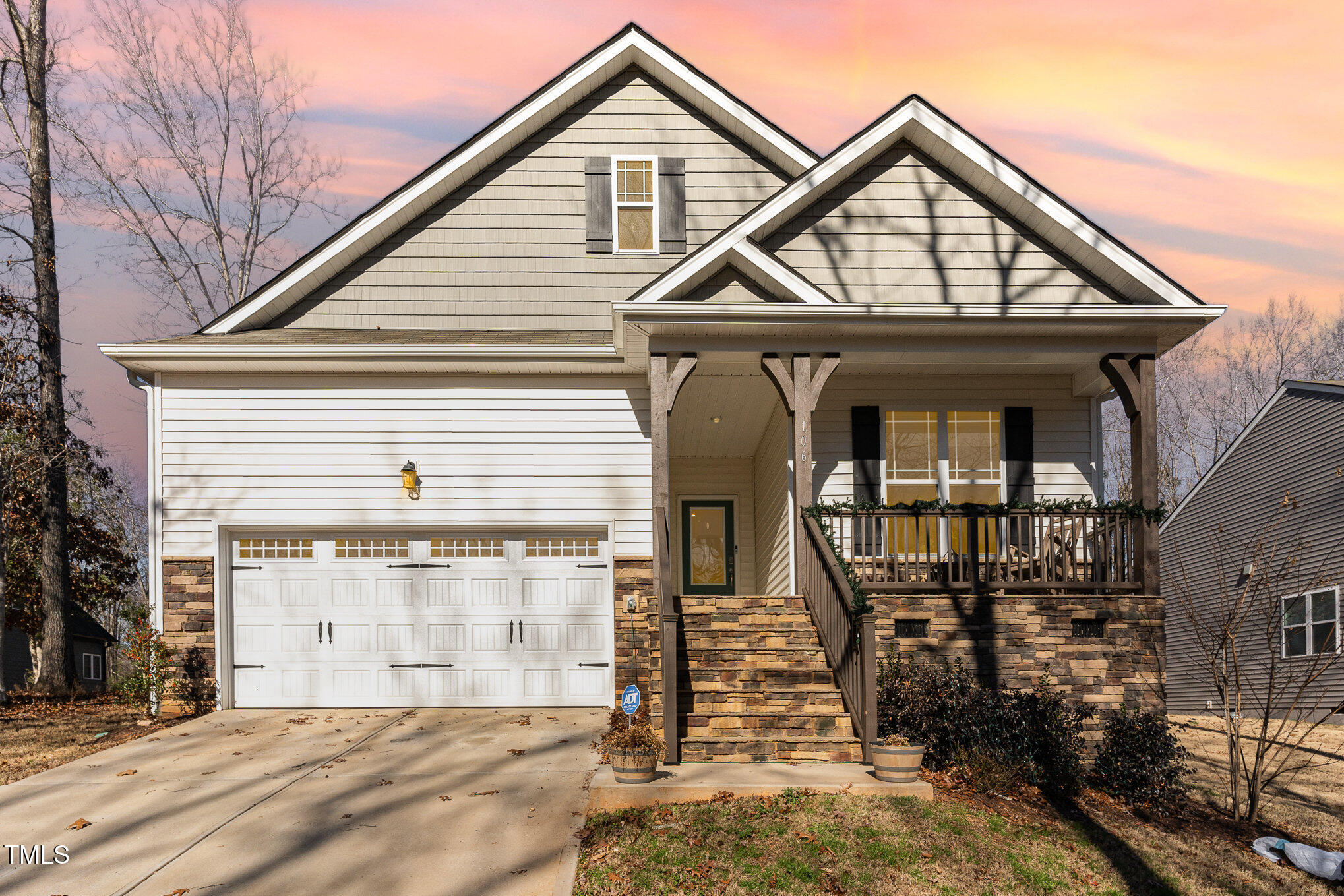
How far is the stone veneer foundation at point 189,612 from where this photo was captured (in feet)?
37.3

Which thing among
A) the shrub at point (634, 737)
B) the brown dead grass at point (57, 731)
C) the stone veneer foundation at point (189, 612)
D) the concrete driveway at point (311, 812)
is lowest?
A: the brown dead grass at point (57, 731)

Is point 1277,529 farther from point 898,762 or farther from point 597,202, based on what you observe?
point 597,202

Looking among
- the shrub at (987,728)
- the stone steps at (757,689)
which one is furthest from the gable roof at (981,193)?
the shrub at (987,728)

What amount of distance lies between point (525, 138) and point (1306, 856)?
12.6m

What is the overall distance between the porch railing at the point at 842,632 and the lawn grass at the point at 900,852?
96 centimetres

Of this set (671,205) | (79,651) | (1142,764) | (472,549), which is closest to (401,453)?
(472,549)

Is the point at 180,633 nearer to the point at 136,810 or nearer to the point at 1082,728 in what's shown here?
the point at 136,810

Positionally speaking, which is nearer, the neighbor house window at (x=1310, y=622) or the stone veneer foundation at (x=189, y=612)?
the stone veneer foundation at (x=189, y=612)

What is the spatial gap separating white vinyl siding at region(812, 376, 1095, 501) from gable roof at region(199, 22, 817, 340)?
3.77 m

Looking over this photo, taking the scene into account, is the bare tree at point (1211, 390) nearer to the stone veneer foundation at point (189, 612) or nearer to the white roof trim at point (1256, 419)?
the white roof trim at point (1256, 419)

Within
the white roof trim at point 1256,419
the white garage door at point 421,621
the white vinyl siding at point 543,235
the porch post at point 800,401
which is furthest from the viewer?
the white roof trim at point 1256,419

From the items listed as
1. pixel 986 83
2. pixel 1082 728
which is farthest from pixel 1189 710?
pixel 986 83

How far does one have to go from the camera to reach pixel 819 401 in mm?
12109

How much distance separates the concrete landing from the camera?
7344 millimetres
